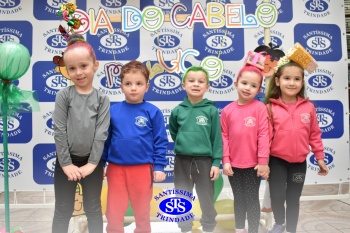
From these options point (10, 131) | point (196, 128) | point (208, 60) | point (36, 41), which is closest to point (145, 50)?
point (208, 60)

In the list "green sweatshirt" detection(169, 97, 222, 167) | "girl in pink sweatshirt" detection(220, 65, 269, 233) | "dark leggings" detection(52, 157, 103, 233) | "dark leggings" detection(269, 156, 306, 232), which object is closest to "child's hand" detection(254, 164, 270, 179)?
"girl in pink sweatshirt" detection(220, 65, 269, 233)

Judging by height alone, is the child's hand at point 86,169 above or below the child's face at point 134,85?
below

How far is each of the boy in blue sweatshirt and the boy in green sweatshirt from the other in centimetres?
17

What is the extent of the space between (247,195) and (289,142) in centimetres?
39

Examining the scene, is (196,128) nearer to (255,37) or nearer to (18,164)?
(255,37)

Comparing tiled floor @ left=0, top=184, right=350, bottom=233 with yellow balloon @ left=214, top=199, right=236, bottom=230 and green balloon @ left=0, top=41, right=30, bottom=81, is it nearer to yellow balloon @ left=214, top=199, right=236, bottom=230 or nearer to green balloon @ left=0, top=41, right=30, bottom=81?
yellow balloon @ left=214, top=199, right=236, bottom=230

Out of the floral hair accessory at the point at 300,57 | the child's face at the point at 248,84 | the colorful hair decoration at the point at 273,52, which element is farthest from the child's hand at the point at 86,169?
the colorful hair decoration at the point at 273,52

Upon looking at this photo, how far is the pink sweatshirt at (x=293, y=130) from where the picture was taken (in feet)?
6.57

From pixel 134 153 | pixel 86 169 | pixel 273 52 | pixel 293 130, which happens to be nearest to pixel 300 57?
pixel 273 52

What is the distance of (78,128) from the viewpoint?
173 centimetres

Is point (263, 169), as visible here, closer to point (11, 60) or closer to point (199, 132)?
point (199, 132)

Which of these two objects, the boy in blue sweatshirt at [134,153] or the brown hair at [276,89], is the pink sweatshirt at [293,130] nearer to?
the brown hair at [276,89]

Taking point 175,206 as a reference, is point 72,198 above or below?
above

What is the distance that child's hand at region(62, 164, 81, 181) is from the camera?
5.56 ft
